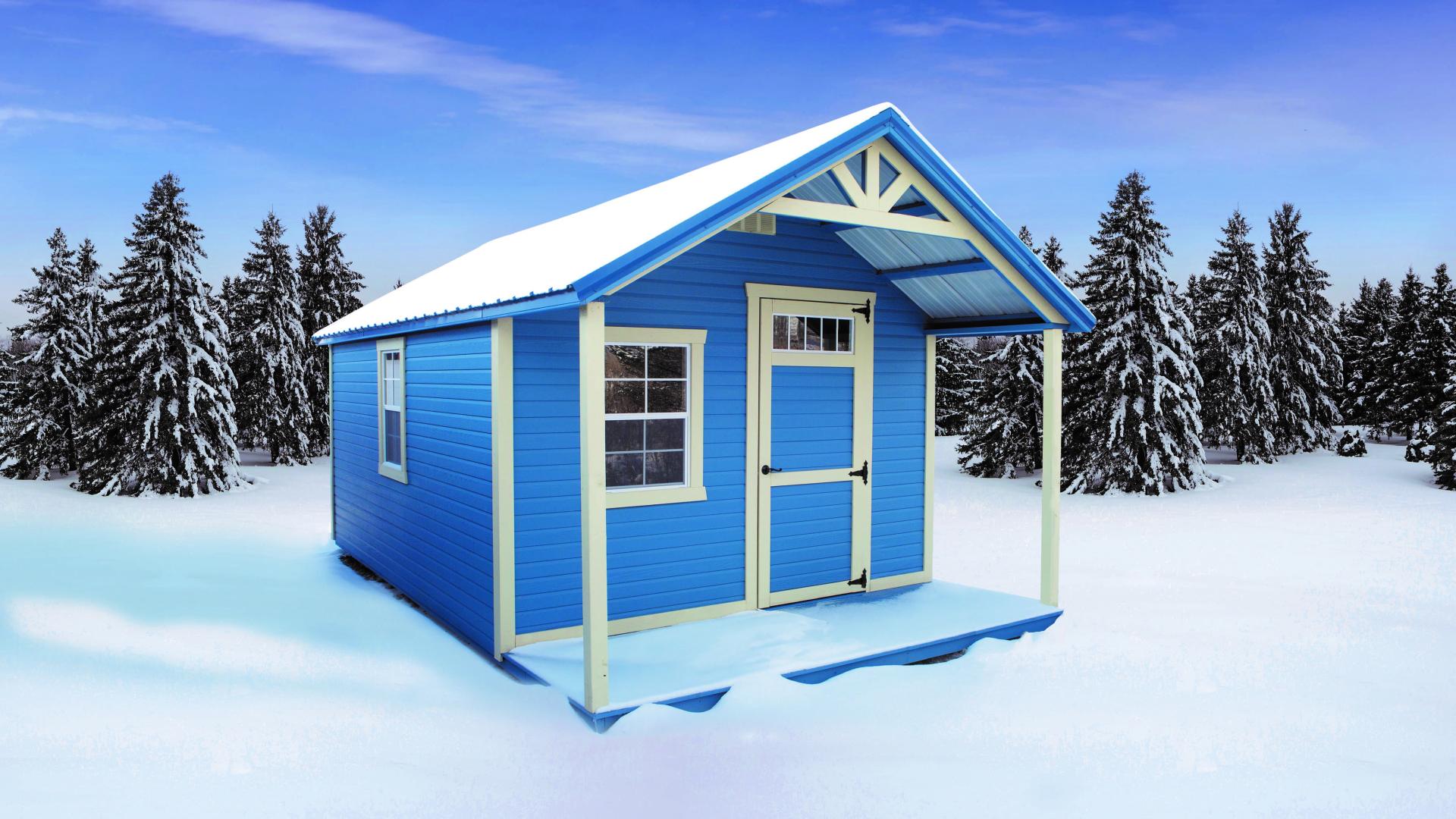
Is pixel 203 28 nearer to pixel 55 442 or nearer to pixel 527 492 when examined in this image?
pixel 55 442

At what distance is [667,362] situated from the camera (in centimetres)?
702

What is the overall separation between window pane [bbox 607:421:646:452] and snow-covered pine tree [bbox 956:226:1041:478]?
14.8 m

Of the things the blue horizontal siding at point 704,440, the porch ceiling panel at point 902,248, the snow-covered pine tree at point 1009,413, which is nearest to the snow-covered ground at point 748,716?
the blue horizontal siding at point 704,440

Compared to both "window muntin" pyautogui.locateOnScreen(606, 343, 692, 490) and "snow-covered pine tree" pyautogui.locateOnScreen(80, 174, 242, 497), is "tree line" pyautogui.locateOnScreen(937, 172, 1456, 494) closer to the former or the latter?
"window muntin" pyautogui.locateOnScreen(606, 343, 692, 490)

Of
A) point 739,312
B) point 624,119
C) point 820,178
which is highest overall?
point 624,119

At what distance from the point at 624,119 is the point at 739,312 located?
13346 millimetres

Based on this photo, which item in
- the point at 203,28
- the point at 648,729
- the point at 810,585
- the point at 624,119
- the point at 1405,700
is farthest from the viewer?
the point at 624,119

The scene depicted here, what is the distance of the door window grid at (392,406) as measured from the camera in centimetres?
878

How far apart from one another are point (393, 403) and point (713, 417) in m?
3.62

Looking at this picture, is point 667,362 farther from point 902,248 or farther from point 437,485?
point 437,485

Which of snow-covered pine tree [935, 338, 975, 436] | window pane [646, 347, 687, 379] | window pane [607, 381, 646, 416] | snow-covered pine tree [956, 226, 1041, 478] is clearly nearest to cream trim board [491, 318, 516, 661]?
window pane [607, 381, 646, 416]

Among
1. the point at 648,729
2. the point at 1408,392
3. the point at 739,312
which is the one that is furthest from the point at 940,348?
the point at 648,729

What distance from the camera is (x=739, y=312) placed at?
7.32m

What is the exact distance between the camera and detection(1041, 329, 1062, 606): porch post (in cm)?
743
